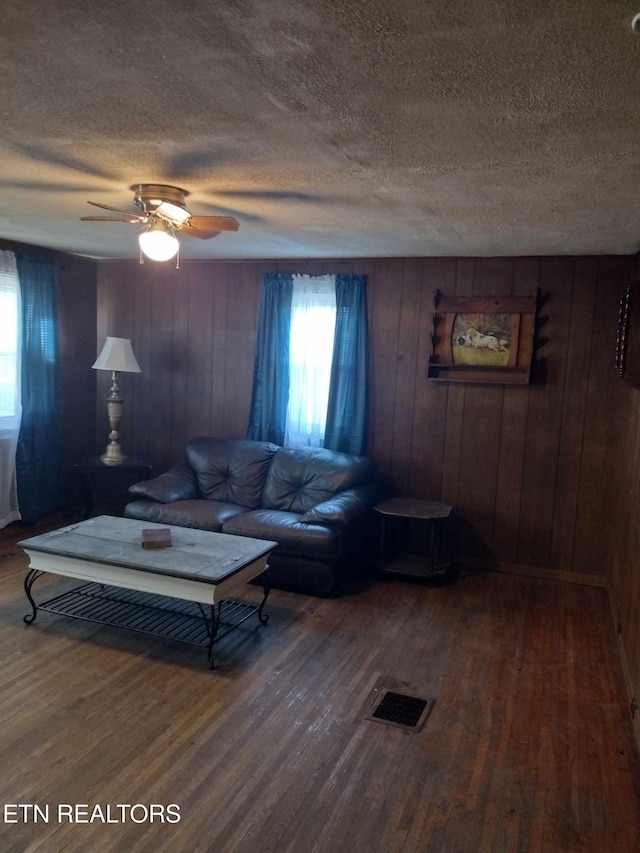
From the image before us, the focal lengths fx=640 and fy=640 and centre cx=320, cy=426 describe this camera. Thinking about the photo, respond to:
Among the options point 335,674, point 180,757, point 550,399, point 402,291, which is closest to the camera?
point 180,757

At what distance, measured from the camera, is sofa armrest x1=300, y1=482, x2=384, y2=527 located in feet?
13.8

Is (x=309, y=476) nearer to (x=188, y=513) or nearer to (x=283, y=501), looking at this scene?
(x=283, y=501)

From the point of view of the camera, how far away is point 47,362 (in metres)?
5.33

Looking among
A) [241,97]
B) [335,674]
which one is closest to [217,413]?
[335,674]

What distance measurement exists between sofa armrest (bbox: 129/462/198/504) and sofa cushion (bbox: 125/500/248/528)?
0.22 feet

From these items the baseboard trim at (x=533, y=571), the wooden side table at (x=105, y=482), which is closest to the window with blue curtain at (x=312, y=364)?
the wooden side table at (x=105, y=482)

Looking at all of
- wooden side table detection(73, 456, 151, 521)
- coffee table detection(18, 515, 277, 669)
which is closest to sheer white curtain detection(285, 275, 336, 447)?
wooden side table detection(73, 456, 151, 521)

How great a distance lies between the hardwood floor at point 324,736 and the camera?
7.02ft

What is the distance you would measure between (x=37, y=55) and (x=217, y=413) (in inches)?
162

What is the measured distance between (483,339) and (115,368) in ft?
9.57

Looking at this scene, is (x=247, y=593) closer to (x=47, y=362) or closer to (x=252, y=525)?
(x=252, y=525)

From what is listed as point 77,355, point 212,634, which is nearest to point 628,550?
point 212,634

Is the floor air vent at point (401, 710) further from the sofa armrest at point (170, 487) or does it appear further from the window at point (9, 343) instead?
the window at point (9, 343)

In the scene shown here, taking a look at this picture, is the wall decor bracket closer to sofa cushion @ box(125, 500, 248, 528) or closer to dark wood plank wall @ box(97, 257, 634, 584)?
dark wood plank wall @ box(97, 257, 634, 584)
